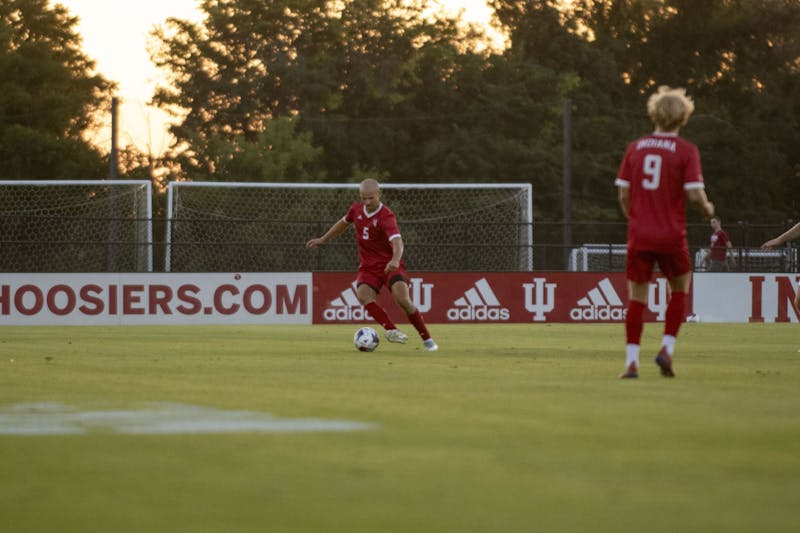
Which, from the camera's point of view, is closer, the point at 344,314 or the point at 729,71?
the point at 344,314

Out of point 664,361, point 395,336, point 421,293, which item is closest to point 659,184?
point 664,361

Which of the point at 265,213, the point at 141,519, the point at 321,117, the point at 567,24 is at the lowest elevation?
the point at 141,519

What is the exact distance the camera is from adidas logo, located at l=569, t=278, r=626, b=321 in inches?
1262

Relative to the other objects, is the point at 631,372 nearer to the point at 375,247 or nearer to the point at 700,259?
the point at 375,247

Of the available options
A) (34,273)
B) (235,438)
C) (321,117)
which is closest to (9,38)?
(321,117)

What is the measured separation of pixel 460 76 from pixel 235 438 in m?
58.9

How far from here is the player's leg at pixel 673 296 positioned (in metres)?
11.2

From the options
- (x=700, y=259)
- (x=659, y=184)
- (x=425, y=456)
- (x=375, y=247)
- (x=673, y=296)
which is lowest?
(x=425, y=456)

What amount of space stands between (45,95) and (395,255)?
4705cm

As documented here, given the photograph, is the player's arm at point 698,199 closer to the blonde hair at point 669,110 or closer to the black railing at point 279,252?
the blonde hair at point 669,110

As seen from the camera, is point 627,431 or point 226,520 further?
point 627,431

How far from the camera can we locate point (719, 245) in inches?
1449

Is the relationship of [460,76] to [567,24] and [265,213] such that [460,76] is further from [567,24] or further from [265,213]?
[265,213]

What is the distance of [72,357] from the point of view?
15141 millimetres
